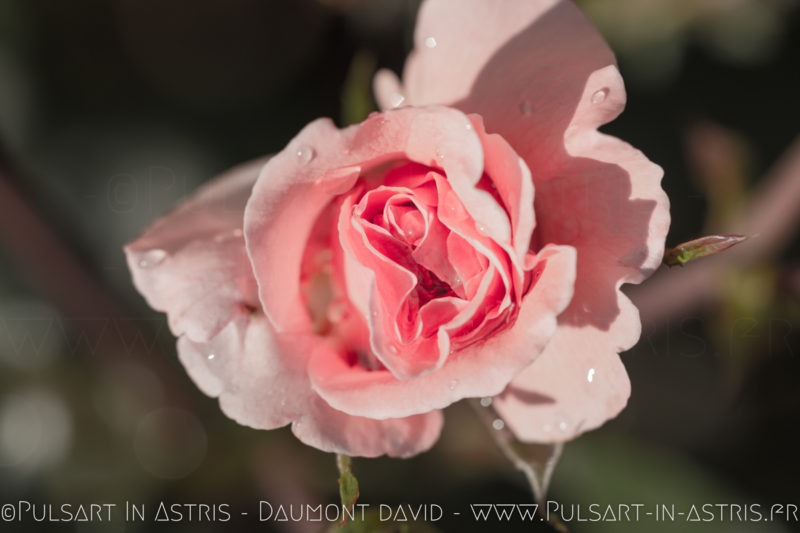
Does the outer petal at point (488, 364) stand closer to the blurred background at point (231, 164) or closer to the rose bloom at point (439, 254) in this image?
the rose bloom at point (439, 254)

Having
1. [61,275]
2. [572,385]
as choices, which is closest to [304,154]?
[572,385]

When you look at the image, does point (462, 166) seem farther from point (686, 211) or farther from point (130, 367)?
point (686, 211)

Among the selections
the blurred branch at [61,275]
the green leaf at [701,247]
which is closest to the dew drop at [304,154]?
the green leaf at [701,247]

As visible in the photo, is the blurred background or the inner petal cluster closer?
the inner petal cluster

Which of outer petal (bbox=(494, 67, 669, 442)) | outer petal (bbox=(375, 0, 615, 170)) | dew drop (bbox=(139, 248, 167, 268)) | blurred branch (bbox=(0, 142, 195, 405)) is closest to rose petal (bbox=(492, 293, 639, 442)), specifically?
outer petal (bbox=(494, 67, 669, 442))

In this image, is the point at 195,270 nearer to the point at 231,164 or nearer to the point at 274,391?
the point at 274,391

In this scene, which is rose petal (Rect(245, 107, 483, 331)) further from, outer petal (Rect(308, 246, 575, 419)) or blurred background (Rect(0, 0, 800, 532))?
blurred background (Rect(0, 0, 800, 532))
